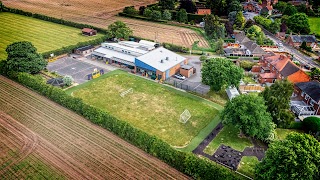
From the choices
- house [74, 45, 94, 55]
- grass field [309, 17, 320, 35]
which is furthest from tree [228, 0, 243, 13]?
house [74, 45, 94, 55]

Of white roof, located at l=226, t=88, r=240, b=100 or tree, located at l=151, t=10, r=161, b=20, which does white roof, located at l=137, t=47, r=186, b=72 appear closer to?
white roof, located at l=226, t=88, r=240, b=100

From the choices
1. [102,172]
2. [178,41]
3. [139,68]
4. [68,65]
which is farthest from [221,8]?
[102,172]

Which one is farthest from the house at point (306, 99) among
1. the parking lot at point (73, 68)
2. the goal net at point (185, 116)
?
the parking lot at point (73, 68)

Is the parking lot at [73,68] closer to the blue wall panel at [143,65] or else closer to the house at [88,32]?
the blue wall panel at [143,65]

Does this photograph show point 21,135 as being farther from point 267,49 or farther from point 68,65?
point 267,49

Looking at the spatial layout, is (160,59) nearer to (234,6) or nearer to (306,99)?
→ (306,99)

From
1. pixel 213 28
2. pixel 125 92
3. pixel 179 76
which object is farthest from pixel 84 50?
pixel 213 28
